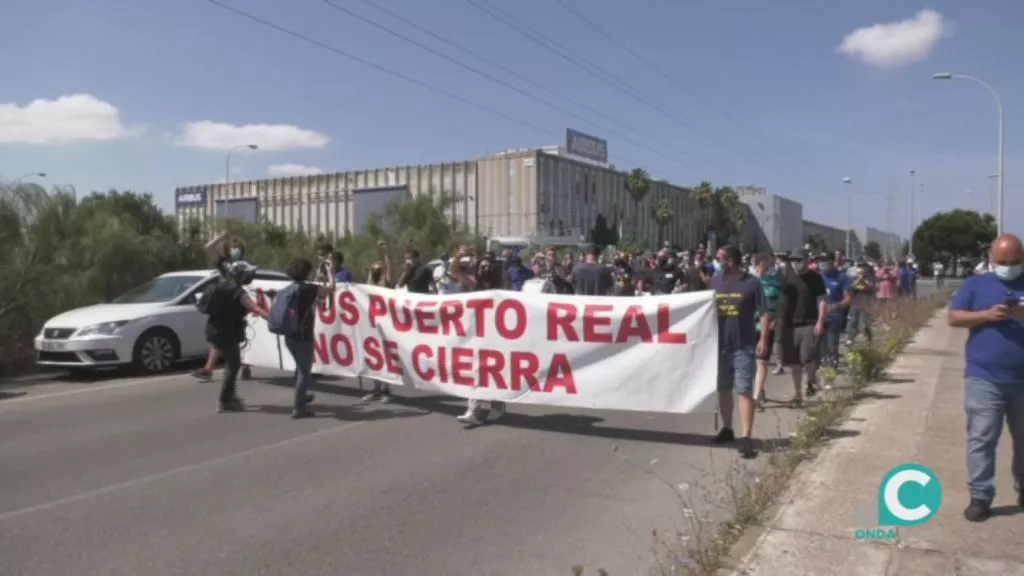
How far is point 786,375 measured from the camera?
40.2 ft

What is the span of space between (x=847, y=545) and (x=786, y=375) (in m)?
8.03

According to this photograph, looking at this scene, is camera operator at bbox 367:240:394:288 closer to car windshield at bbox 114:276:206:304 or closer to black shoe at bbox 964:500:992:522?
car windshield at bbox 114:276:206:304

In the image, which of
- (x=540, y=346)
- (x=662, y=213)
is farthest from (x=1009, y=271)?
(x=662, y=213)

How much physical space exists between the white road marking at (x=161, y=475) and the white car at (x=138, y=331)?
355 cm

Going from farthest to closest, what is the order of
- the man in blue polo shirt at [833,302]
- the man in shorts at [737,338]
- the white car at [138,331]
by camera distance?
the man in blue polo shirt at [833,302] < the white car at [138,331] < the man in shorts at [737,338]

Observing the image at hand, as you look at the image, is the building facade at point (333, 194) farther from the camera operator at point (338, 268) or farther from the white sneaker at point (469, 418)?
the white sneaker at point (469, 418)

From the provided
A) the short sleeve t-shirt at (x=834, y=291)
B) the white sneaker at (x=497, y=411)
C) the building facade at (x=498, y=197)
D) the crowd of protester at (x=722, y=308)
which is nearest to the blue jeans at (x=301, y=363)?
the crowd of protester at (x=722, y=308)

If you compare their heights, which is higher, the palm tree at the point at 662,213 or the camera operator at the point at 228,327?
the palm tree at the point at 662,213

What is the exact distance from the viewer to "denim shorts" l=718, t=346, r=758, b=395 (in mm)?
6898

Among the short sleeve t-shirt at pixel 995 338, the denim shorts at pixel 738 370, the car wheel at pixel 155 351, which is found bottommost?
the car wheel at pixel 155 351

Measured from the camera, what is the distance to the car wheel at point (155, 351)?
11.9 m

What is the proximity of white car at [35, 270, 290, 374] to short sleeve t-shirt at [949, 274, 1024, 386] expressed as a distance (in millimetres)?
8326

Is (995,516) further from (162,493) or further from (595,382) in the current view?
(162,493)

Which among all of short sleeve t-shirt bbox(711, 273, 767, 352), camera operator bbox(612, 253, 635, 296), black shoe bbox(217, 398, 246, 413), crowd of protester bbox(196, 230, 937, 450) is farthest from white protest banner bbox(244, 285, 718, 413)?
camera operator bbox(612, 253, 635, 296)
